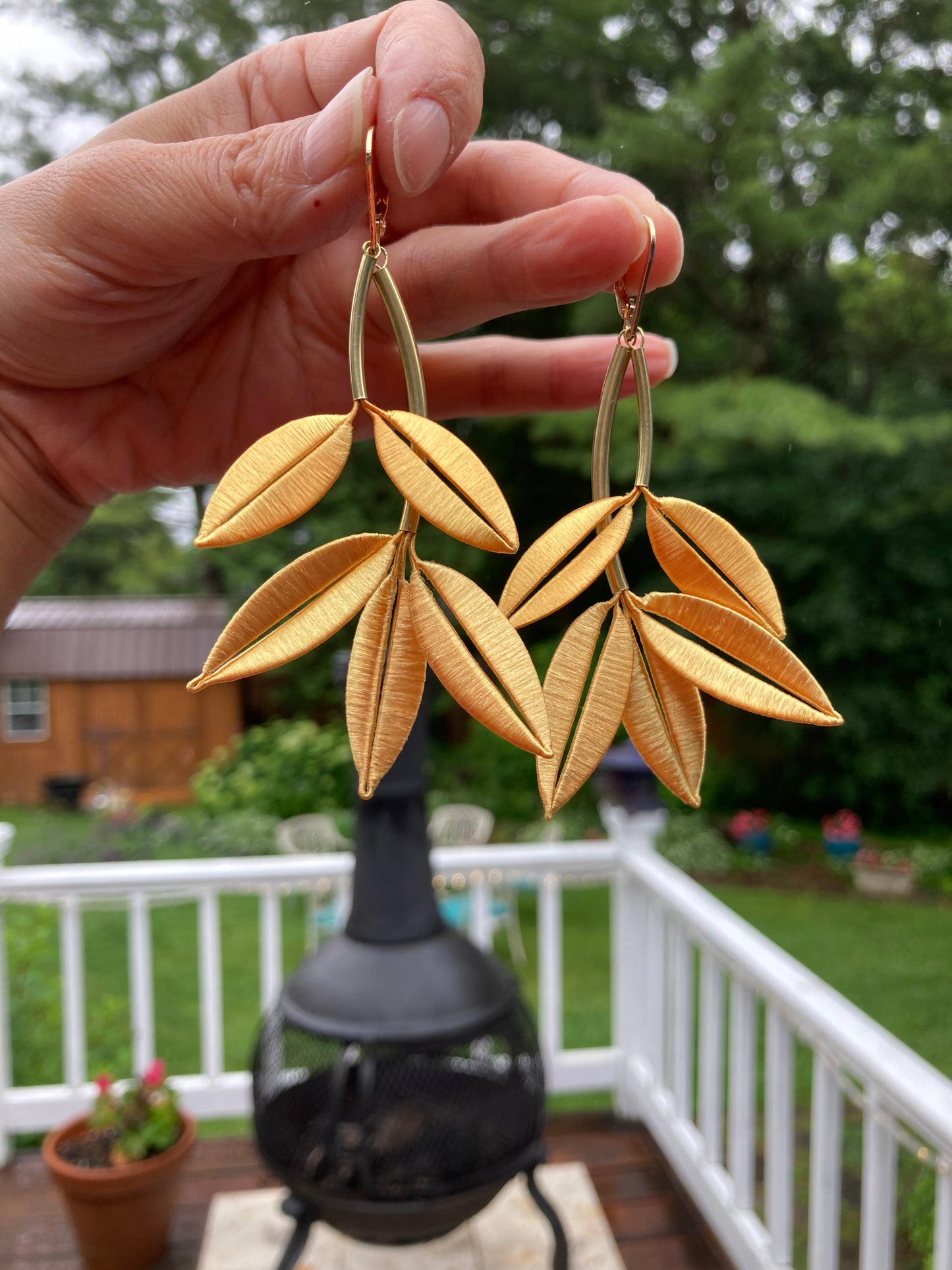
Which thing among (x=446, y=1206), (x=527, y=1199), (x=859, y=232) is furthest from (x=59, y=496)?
(x=859, y=232)

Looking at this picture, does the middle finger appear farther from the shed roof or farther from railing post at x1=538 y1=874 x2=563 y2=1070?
the shed roof

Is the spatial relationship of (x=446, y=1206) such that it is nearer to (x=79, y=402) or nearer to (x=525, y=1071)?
(x=525, y=1071)

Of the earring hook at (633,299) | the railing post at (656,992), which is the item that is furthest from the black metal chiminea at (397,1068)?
the earring hook at (633,299)

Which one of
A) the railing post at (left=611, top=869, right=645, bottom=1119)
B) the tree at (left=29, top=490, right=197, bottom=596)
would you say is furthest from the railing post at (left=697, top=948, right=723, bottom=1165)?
the tree at (left=29, top=490, right=197, bottom=596)

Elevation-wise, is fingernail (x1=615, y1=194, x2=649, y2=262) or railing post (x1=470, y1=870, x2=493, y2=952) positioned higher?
fingernail (x1=615, y1=194, x2=649, y2=262)

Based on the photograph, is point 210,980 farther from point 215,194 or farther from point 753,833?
point 753,833

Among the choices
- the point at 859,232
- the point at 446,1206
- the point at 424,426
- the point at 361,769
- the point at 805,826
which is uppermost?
the point at 859,232
